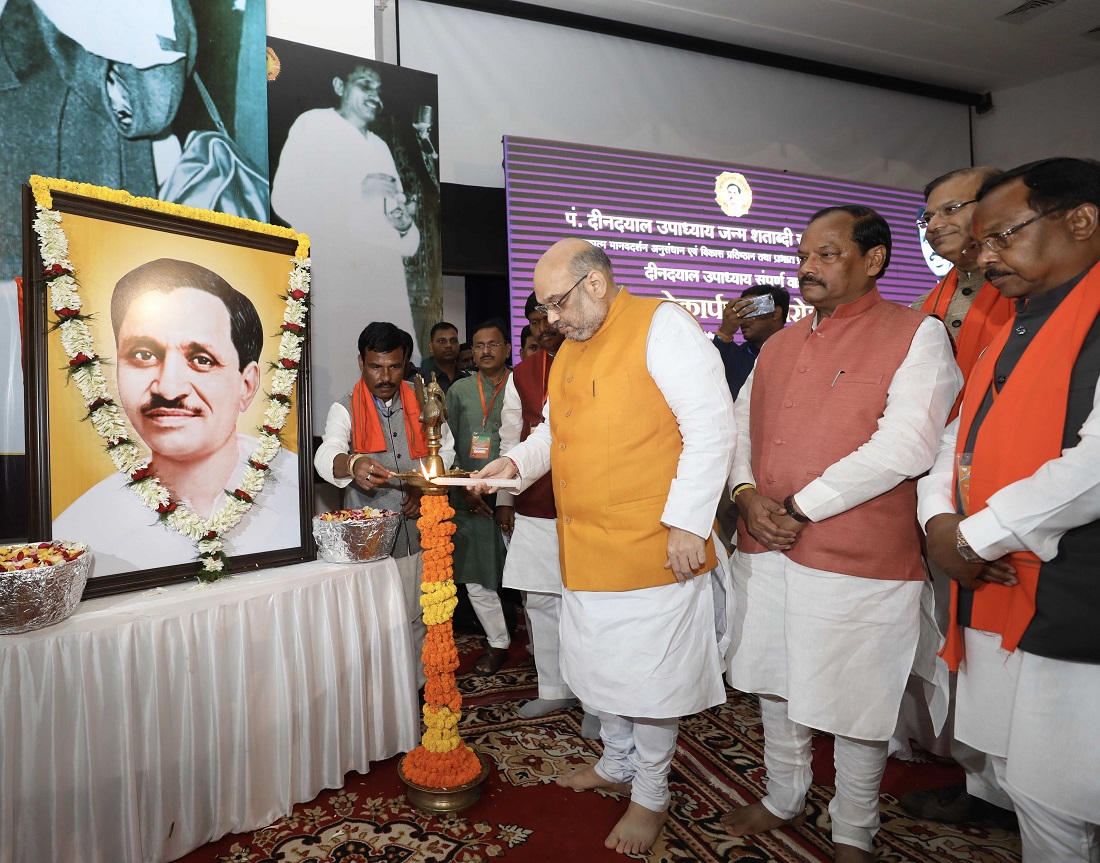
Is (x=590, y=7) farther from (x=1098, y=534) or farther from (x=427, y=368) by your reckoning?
(x=1098, y=534)

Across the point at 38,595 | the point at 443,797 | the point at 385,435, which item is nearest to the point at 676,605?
the point at 443,797

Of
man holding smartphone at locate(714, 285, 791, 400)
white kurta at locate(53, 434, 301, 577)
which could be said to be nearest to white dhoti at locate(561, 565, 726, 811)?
white kurta at locate(53, 434, 301, 577)

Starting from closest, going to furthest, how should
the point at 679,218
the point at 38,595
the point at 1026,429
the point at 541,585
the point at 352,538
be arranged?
the point at 1026,429, the point at 38,595, the point at 352,538, the point at 541,585, the point at 679,218

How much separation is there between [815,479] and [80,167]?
335 cm

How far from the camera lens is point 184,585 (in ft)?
7.98

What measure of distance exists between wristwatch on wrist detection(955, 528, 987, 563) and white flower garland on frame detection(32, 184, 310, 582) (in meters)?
2.25

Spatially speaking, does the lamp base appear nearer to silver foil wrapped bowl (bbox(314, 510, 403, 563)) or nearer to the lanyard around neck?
silver foil wrapped bowl (bbox(314, 510, 403, 563))

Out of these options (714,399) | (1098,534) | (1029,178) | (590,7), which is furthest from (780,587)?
(590,7)

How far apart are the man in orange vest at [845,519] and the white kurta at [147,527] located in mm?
1712

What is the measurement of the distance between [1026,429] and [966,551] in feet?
0.95

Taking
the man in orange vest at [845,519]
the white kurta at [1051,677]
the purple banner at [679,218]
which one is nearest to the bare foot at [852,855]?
the man in orange vest at [845,519]

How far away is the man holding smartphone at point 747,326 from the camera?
402 centimetres

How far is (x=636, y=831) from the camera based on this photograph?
87.4 inches

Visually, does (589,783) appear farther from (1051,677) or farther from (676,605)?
(1051,677)
